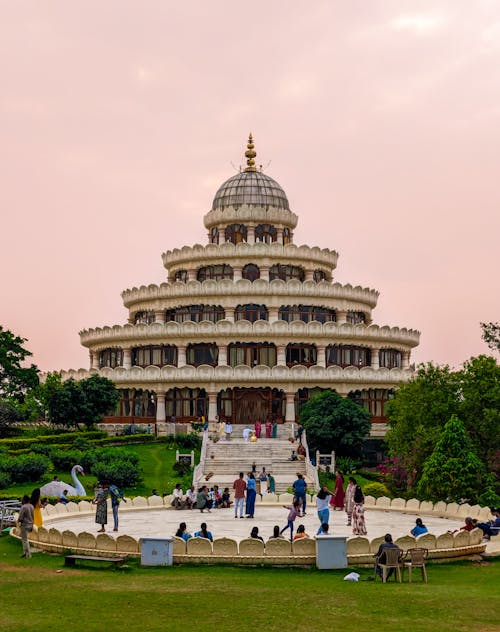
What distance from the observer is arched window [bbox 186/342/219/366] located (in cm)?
8306

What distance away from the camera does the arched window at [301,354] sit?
83.2 metres

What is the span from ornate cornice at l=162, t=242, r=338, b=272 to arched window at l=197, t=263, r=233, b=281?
769mm

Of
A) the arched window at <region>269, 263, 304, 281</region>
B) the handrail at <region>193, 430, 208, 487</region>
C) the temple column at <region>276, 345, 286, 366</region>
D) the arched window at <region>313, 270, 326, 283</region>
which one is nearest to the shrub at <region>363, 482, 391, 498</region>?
the handrail at <region>193, 430, 208, 487</region>

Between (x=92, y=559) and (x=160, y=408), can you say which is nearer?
(x=92, y=559)

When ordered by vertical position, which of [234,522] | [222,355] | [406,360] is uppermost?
[406,360]

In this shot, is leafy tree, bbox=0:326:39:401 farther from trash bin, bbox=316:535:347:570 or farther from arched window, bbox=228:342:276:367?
trash bin, bbox=316:535:347:570

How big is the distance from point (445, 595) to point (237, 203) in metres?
72.5

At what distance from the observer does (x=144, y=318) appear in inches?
3568

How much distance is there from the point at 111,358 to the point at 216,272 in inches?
512

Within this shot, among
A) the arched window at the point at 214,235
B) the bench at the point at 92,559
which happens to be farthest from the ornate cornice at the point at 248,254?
the bench at the point at 92,559

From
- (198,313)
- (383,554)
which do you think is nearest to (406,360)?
(198,313)

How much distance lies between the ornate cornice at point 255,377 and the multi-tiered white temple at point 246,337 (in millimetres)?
86

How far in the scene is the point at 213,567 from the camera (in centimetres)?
2875

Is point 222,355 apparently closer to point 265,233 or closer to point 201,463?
point 265,233
